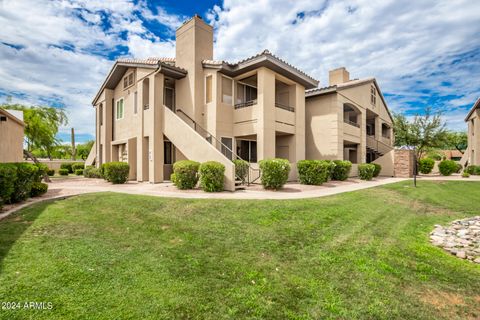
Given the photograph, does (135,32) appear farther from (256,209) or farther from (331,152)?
(331,152)

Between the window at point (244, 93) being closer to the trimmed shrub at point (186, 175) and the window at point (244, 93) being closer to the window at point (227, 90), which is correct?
the window at point (227, 90)

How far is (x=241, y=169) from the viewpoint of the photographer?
43.5ft

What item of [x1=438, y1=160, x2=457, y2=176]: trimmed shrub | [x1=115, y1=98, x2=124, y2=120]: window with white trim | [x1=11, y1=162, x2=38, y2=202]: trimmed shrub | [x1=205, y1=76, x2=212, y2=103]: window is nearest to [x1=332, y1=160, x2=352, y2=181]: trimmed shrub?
[x1=205, y1=76, x2=212, y2=103]: window

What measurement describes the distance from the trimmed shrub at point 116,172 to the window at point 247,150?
728 centimetres

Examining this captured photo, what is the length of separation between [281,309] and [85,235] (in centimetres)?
446

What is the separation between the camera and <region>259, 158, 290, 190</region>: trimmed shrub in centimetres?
1154

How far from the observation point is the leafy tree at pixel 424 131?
27.1 m

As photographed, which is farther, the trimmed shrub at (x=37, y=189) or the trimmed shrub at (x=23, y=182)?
the trimmed shrub at (x=37, y=189)

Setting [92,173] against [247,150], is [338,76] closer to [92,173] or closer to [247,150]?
[247,150]

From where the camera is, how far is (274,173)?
11.5 m

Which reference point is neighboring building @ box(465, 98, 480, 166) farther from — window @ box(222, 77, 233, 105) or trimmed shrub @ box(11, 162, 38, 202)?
trimmed shrub @ box(11, 162, 38, 202)

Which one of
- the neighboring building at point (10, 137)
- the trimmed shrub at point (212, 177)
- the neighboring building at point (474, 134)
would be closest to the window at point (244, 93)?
the trimmed shrub at point (212, 177)

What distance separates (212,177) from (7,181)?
6631 millimetres

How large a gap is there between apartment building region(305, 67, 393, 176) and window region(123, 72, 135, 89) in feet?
43.6
